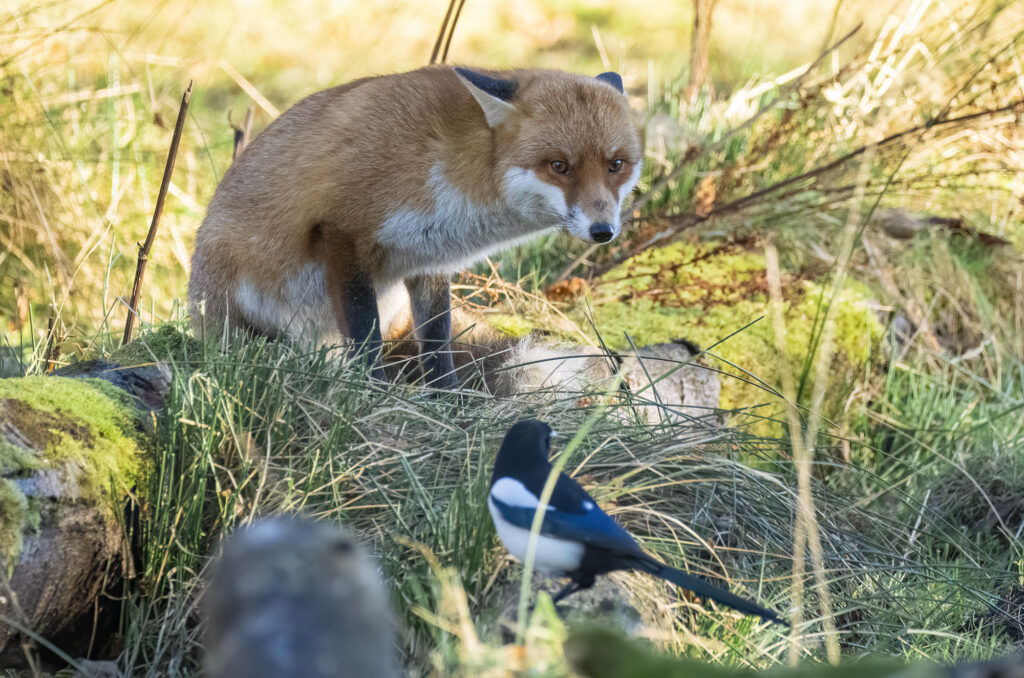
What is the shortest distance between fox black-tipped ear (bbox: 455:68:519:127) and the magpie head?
1.63m

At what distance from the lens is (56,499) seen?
249 cm

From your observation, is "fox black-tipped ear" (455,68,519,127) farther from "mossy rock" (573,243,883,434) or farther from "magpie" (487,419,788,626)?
"magpie" (487,419,788,626)

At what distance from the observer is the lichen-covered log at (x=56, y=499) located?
93.7 inches

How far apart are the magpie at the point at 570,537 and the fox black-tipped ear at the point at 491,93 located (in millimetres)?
1826

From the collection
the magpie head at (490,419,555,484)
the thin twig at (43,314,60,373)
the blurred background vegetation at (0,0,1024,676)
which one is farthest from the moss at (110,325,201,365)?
the magpie head at (490,419,555,484)

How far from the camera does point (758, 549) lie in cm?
292

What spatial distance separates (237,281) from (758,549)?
2433 mm

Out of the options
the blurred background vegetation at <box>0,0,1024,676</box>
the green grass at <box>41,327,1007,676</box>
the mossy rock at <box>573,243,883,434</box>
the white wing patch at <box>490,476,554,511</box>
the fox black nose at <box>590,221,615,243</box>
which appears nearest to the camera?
the white wing patch at <box>490,476,554,511</box>

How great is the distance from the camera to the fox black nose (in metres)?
3.56

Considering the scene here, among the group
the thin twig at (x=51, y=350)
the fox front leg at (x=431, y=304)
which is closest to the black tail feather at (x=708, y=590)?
the fox front leg at (x=431, y=304)

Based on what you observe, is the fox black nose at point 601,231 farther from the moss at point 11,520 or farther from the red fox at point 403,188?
the moss at point 11,520

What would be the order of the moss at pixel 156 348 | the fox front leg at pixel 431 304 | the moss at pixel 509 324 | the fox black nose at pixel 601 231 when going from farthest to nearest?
1. the moss at pixel 509 324
2. the fox front leg at pixel 431 304
3. the fox black nose at pixel 601 231
4. the moss at pixel 156 348

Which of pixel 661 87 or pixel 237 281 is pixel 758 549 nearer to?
pixel 237 281

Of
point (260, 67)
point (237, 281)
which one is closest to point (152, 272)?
point (237, 281)
